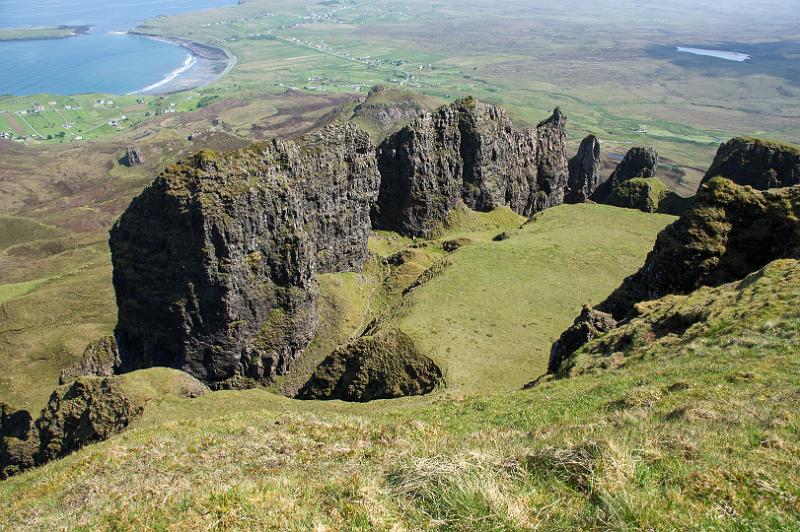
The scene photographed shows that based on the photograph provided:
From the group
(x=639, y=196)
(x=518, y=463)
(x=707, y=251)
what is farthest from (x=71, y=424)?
A: (x=639, y=196)

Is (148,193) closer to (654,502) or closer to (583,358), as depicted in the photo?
(583,358)

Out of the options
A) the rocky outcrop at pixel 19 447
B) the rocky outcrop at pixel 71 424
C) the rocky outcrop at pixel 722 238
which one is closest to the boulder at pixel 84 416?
the rocky outcrop at pixel 71 424

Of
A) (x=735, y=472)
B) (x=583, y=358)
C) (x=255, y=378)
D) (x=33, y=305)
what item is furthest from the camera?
(x=33, y=305)

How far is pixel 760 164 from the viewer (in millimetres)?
104188

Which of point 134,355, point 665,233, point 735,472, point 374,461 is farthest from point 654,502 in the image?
point 134,355

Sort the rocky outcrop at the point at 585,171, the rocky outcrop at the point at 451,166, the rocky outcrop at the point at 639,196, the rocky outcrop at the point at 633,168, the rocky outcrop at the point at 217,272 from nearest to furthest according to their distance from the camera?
1. the rocky outcrop at the point at 217,272
2. the rocky outcrop at the point at 451,166
3. the rocky outcrop at the point at 639,196
4. the rocky outcrop at the point at 633,168
5. the rocky outcrop at the point at 585,171

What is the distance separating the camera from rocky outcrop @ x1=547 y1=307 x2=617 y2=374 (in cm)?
4047

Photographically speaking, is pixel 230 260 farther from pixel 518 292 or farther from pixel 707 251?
pixel 707 251

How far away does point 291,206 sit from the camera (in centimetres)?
6994

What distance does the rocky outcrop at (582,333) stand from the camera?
40.5 meters

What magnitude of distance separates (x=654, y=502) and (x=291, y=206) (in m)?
64.2

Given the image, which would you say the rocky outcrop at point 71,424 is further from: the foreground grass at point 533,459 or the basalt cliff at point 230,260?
the foreground grass at point 533,459

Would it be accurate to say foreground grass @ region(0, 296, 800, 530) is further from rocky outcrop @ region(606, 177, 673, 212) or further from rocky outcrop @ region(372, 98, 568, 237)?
rocky outcrop @ region(606, 177, 673, 212)

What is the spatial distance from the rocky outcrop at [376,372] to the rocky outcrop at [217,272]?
56.5ft
